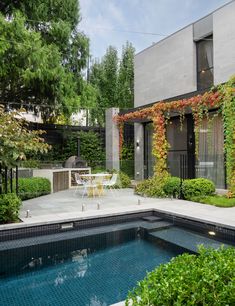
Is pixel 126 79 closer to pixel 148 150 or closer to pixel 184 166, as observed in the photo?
pixel 148 150

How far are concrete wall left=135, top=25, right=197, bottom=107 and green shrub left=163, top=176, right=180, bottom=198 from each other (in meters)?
4.86

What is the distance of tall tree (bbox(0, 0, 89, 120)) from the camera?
12.6 metres

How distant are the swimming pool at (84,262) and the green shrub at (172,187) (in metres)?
2.51

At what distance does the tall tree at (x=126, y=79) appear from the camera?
23.5 m

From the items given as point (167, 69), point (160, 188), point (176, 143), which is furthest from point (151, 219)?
point (167, 69)

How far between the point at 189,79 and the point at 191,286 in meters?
11.9

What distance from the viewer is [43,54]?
1313 centimetres

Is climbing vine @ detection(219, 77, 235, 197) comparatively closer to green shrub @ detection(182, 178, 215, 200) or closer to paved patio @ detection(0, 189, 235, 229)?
green shrub @ detection(182, 178, 215, 200)

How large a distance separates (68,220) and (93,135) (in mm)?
10722

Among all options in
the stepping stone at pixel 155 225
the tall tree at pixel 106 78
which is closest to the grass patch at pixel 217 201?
Result: the stepping stone at pixel 155 225

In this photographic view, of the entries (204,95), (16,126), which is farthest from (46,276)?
(204,95)

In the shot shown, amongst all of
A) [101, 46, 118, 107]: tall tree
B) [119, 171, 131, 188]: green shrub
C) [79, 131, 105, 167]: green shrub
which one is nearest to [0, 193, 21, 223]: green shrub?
[119, 171, 131, 188]: green shrub

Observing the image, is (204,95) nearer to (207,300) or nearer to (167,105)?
(167,105)

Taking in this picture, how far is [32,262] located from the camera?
521cm
